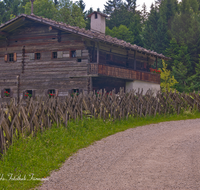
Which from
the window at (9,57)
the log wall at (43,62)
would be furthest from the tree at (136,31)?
the window at (9,57)

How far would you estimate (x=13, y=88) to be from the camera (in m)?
24.7

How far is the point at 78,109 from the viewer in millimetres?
11727

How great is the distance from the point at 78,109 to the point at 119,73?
11833 mm

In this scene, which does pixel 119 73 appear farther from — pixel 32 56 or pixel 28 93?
pixel 28 93

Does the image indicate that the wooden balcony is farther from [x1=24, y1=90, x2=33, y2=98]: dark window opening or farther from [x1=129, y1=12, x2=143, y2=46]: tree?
[x1=129, y1=12, x2=143, y2=46]: tree

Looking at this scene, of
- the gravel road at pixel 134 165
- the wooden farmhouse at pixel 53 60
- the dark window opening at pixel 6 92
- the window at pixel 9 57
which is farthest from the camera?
the window at pixel 9 57

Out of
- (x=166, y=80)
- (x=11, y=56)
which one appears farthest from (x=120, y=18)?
(x=11, y=56)

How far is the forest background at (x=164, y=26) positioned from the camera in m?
44.0

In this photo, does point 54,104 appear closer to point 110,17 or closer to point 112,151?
point 112,151

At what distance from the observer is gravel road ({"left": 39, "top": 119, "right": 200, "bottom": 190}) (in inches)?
229

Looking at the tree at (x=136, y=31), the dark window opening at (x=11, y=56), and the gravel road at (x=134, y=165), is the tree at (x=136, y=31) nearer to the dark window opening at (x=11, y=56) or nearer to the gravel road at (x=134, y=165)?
the dark window opening at (x=11, y=56)

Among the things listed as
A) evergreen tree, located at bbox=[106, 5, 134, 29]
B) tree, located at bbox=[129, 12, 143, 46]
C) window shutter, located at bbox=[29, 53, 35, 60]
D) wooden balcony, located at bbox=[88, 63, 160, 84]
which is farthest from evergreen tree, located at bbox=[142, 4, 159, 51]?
window shutter, located at bbox=[29, 53, 35, 60]

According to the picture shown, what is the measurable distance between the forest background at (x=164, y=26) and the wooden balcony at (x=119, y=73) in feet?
50.3

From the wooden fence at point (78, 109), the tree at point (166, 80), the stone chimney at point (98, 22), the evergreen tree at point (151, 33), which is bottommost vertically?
the wooden fence at point (78, 109)
